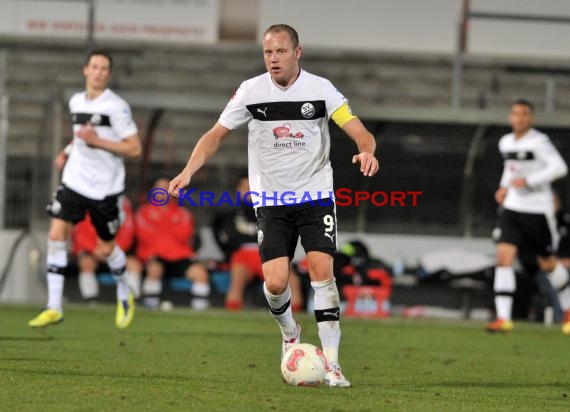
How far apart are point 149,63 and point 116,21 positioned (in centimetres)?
105

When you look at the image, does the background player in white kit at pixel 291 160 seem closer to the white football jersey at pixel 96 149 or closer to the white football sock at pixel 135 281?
the white football jersey at pixel 96 149

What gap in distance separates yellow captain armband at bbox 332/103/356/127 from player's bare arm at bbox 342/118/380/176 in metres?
0.02

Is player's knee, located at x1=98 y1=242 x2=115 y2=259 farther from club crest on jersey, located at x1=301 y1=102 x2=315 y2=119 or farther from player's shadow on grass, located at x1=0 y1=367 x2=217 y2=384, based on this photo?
club crest on jersey, located at x1=301 y1=102 x2=315 y2=119

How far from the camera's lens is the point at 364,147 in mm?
7660

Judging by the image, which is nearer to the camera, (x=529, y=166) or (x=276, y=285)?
(x=276, y=285)

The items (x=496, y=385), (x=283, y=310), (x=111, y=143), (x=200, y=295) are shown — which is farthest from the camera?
(x=200, y=295)

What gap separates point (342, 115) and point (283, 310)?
49.2 inches

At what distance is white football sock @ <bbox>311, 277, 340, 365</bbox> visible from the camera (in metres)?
7.82

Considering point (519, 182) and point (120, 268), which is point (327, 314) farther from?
point (519, 182)

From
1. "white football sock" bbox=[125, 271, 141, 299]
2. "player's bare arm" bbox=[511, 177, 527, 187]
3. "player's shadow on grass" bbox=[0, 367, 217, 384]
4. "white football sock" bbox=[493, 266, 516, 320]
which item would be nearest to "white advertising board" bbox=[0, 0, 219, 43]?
"white football sock" bbox=[125, 271, 141, 299]

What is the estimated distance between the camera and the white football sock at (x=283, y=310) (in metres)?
8.03

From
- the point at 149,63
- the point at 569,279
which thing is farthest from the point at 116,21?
the point at 569,279

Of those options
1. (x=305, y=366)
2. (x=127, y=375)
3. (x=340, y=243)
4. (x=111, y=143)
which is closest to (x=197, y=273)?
(x=340, y=243)

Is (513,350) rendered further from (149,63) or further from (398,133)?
(149,63)
